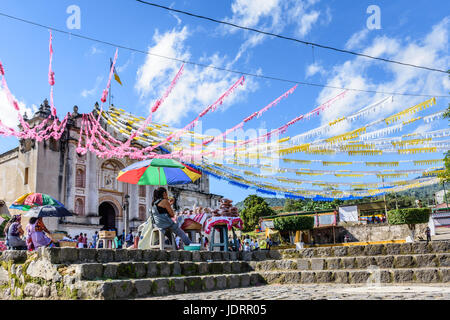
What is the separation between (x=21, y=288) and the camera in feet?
19.2

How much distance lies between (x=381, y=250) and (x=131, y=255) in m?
5.12

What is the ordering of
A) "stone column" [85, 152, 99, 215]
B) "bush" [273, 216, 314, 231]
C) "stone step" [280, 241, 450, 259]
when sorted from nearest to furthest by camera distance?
"stone step" [280, 241, 450, 259]
"bush" [273, 216, 314, 231]
"stone column" [85, 152, 99, 215]

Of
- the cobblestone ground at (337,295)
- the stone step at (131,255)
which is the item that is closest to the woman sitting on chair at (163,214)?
the stone step at (131,255)

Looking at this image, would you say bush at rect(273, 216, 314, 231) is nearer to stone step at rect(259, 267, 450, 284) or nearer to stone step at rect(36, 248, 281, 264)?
stone step at rect(36, 248, 281, 264)

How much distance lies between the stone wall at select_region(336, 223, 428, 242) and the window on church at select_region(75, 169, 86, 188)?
760 inches

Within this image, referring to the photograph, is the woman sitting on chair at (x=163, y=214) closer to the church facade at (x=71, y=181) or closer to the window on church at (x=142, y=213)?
the church facade at (x=71, y=181)

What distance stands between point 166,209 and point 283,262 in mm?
2911

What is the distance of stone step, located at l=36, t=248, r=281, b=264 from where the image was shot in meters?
5.67

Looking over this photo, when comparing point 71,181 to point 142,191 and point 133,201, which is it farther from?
point 142,191

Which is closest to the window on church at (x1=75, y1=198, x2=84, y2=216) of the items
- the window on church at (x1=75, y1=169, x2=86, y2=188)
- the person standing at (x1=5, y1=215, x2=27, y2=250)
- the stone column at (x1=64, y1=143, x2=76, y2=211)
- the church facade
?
the church facade

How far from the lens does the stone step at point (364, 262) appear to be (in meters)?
7.19

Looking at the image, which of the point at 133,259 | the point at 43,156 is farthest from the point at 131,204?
the point at 133,259

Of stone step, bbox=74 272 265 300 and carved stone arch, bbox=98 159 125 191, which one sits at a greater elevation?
carved stone arch, bbox=98 159 125 191
